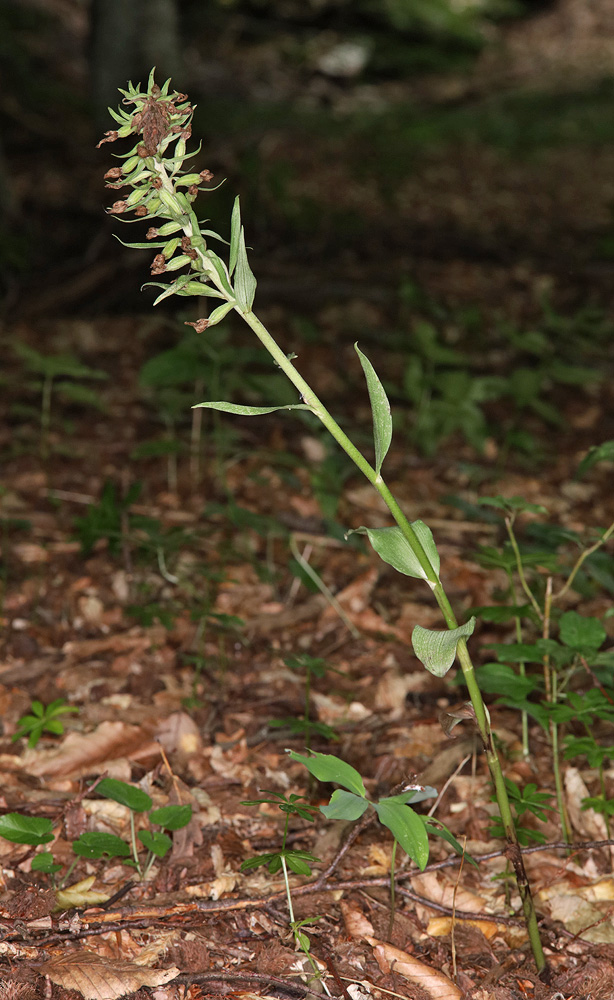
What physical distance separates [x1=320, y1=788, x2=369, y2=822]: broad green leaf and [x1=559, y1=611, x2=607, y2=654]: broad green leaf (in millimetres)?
626

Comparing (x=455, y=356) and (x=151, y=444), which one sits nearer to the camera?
(x=151, y=444)

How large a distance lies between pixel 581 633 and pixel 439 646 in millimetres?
606

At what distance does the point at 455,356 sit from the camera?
3369mm

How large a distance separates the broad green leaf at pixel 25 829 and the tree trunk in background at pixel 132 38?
18.2ft

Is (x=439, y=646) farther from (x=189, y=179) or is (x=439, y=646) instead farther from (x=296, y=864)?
(x=189, y=179)

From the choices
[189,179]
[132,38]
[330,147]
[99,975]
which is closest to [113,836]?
[99,975]

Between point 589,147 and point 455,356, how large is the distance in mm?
6450

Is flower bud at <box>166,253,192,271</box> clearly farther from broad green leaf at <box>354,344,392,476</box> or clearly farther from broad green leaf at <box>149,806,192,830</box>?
broad green leaf at <box>149,806,192,830</box>

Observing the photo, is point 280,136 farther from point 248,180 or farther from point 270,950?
point 270,950

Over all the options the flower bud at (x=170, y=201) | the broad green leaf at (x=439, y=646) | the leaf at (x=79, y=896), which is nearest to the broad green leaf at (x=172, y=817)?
the leaf at (x=79, y=896)

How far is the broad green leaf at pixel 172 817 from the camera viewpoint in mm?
1602

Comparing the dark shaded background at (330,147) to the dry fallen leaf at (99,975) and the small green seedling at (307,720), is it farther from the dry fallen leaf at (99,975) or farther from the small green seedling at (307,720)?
the dry fallen leaf at (99,975)

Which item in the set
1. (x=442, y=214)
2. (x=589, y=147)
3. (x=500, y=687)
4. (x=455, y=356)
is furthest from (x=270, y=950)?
(x=589, y=147)

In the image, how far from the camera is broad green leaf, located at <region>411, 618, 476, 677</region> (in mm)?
1169
